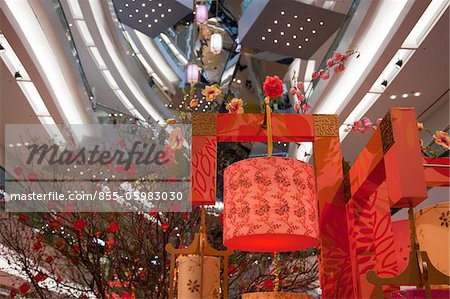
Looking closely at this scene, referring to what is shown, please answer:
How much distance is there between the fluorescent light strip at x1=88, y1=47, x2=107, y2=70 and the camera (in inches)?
294

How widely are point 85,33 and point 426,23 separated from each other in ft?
14.9

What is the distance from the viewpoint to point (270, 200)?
1288mm

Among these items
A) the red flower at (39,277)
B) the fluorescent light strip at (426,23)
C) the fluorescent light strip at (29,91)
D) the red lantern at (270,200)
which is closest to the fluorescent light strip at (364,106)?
the fluorescent light strip at (426,23)

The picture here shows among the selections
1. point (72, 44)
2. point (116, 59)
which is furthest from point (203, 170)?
point (116, 59)

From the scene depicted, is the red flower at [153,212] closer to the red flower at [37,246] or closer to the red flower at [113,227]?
Result: the red flower at [113,227]

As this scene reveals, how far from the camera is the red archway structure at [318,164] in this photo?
1559mm

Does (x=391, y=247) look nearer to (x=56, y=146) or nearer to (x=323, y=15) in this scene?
(x=56, y=146)

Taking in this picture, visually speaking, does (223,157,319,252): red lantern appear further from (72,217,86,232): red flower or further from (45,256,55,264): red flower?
(45,256,55,264): red flower

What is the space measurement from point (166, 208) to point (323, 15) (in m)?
4.10

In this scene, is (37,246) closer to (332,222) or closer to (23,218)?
(23,218)

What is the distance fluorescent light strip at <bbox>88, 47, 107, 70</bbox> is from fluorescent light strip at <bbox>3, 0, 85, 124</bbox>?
0.95 m

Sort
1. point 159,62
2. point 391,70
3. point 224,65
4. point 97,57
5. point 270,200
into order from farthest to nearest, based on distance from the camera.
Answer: point 159,62 < point 224,65 < point 97,57 < point 391,70 < point 270,200

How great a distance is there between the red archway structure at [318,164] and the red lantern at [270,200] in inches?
8.5

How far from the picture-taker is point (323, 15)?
554 cm
